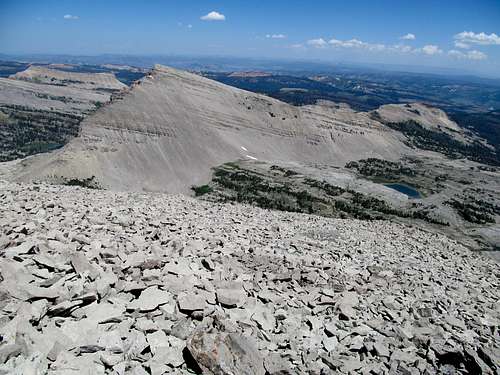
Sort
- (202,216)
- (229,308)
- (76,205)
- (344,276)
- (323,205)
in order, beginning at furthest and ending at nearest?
(323,205) < (202,216) < (76,205) < (344,276) < (229,308)

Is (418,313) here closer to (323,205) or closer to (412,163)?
(323,205)

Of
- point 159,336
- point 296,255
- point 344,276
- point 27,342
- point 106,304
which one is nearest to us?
point 27,342

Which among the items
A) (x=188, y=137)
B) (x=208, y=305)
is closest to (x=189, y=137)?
(x=188, y=137)

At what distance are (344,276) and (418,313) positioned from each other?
3.84m

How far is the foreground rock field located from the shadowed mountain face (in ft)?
175

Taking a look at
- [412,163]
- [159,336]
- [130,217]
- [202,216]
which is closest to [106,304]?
[159,336]

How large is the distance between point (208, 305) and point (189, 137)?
3327 inches

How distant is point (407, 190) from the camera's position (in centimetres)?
9594

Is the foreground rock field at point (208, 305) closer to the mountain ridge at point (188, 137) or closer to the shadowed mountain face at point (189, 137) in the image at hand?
the mountain ridge at point (188, 137)

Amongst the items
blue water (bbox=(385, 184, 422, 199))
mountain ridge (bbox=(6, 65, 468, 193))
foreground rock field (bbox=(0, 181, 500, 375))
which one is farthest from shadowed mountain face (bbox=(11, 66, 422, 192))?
foreground rock field (bbox=(0, 181, 500, 375))

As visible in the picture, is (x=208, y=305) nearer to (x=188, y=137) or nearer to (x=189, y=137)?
(x=188, y=137)

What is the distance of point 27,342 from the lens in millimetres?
8609

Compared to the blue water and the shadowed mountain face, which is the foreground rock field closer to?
the shadowed mountain face

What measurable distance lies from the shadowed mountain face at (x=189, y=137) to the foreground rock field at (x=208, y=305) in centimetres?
5347
